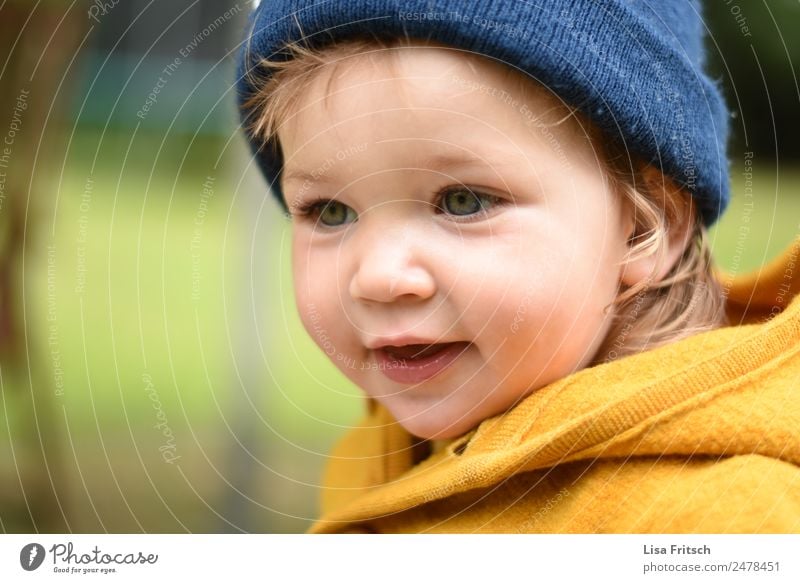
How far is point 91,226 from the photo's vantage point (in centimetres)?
67

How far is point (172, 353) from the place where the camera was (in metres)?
0.72

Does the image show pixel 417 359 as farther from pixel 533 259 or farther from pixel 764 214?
pixel 764 214

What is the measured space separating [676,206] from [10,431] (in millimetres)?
520

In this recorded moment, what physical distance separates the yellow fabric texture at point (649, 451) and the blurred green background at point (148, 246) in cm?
13

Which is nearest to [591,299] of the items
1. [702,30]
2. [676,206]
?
[676,206]

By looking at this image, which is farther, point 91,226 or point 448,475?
point 91,226

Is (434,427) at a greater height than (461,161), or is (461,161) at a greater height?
(461,161)

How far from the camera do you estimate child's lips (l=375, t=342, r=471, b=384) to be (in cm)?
52

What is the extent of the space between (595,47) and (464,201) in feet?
0.36

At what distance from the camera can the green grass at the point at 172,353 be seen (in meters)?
0.65

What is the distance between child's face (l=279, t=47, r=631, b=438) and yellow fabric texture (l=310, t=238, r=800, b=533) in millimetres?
33

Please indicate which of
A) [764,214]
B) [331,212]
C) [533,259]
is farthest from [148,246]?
[764,214]
